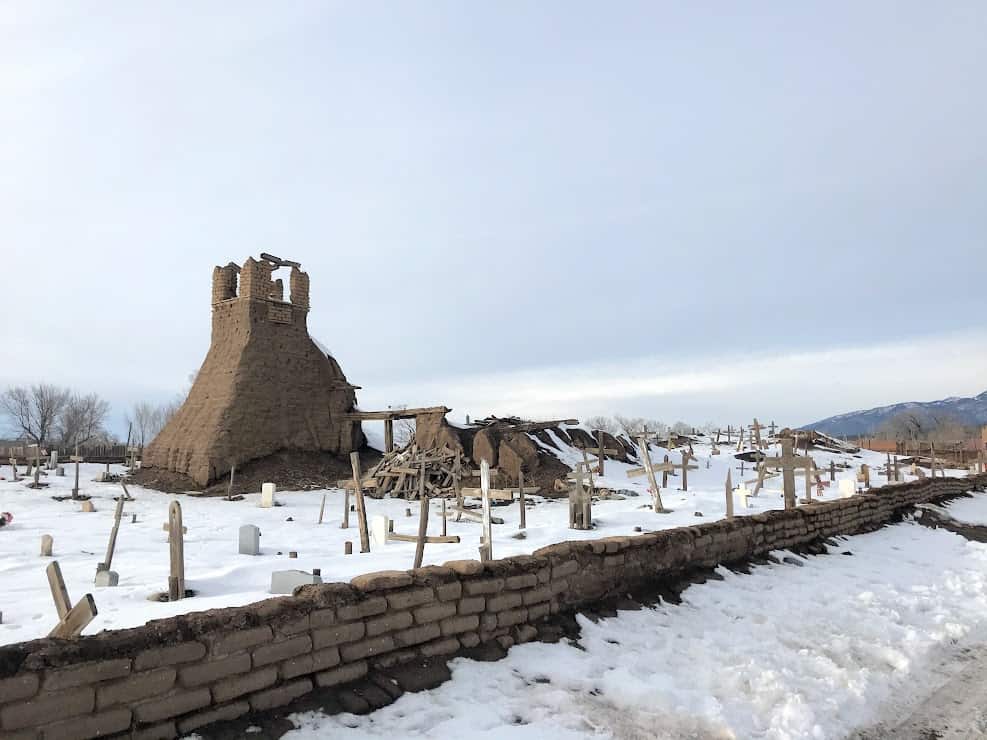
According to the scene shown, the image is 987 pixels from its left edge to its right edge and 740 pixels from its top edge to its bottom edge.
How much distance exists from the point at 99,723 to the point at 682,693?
408cm

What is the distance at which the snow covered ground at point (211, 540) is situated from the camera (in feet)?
26.9

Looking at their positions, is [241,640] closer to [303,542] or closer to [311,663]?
[311,663]

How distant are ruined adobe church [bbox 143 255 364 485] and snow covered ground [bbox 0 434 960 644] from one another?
2.63 metres

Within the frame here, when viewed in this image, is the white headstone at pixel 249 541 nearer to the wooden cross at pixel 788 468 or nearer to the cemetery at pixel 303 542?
the cemetery at pixel 303 542

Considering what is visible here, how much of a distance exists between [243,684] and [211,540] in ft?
39.7

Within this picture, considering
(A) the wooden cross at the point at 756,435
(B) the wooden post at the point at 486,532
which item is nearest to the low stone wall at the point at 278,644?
(B) the wooden post at the point at 486,532

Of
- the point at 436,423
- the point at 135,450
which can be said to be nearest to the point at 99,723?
the point at 436,423

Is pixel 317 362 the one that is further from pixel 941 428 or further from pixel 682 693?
pixel 941 428

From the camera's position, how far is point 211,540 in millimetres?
14766

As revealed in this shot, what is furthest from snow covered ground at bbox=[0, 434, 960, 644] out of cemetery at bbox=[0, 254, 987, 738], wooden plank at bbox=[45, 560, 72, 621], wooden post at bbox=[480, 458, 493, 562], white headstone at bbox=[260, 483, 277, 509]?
wooden plank at bbox=[45, 560, 72, 621]

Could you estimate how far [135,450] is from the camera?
3027 centimetres

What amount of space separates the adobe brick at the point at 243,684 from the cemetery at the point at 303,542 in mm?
12

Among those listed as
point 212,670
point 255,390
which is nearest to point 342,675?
point 212,670

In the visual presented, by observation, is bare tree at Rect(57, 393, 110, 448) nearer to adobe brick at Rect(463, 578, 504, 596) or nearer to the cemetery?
the cemetery
